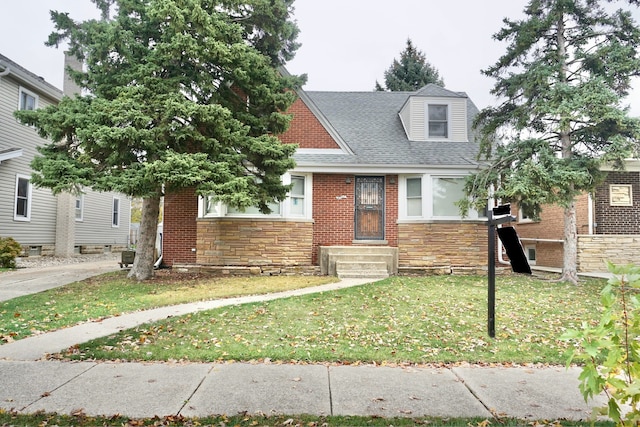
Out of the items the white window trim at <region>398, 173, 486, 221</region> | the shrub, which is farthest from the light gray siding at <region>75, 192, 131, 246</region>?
the shrub

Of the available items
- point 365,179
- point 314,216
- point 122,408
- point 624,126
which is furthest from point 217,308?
point 624,126

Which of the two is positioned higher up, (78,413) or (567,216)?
(567,216)

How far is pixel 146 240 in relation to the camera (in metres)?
9.95

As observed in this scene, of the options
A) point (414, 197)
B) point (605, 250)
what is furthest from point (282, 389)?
point (605, 250)

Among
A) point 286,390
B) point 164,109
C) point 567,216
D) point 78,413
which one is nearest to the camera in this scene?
point 78,413

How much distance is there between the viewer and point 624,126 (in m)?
9.02

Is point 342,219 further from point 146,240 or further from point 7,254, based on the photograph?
point 7,254

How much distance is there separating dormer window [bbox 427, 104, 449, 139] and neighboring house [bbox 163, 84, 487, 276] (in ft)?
3.09

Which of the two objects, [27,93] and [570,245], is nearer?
[570,245]

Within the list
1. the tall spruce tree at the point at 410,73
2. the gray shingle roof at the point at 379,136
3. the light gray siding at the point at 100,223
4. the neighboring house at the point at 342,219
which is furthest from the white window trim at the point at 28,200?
the tall spruce tree at the point at 410,73

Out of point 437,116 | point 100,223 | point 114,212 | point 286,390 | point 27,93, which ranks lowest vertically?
point 286,390

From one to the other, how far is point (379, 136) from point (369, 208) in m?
2.88

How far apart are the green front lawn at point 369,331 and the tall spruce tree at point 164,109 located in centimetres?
303

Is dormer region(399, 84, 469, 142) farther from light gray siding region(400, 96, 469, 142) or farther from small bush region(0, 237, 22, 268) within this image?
small bush region(0, 237, 22, 268)
